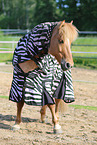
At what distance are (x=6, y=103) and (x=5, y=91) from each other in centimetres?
116

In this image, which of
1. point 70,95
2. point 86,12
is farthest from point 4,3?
point 70,95

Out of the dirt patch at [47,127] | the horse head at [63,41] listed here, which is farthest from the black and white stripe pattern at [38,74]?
the dirt patch at [47,127]

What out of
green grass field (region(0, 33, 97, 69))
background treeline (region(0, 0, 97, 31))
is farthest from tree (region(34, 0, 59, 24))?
green grass field (region(0, 33, 97, 69))

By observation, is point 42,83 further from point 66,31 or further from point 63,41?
point 66,31

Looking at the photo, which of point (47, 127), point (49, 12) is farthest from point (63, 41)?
point (49, 12)

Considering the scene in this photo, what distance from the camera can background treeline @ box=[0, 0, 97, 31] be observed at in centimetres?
2603

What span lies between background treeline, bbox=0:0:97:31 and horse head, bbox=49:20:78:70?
17.3 metres

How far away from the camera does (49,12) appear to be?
1373 inches

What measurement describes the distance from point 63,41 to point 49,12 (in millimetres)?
33576

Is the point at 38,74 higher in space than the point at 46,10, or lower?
lower

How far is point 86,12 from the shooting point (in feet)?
86.7

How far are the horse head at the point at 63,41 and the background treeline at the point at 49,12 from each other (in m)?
17.3

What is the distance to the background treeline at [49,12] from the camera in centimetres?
2603

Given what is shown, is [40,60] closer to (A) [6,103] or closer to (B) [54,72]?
(B) [54,72]
